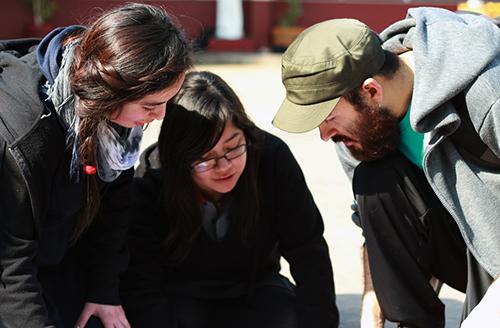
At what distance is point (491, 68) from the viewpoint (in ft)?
7.46

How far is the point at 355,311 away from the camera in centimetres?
344

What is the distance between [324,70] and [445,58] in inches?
12.4

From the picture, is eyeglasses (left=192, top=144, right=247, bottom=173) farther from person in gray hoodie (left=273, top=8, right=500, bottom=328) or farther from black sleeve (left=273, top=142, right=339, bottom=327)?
person in gray hoodie (left=273, top=8, right=500, bottom=328)

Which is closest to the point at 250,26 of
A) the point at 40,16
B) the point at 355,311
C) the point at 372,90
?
the point at 40,16

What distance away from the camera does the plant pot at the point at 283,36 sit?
13.7 m

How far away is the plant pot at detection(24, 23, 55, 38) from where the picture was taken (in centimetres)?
1241

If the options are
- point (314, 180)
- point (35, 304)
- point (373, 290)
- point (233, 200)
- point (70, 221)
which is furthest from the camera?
point (314, 180)

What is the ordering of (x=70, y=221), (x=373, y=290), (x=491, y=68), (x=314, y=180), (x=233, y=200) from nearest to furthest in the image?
(x=491, y=68) < (x=70, y=221) < (x=373, y=290) < (x=233, y=200) < (x=314, y=180)

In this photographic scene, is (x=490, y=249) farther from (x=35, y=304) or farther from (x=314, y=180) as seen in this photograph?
(x=314, y=180)

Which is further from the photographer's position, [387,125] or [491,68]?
[387,125]

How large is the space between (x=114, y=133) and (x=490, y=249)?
42.6 inches

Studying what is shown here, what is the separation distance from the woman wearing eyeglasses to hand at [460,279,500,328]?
765mm

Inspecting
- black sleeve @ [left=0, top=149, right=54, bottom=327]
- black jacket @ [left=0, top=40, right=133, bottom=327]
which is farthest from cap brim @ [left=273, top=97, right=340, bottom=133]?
black sleeve @ [left=0, top=149, right=54, bottom=327]

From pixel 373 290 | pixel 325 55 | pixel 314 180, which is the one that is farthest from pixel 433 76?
pixel 314 180
